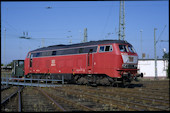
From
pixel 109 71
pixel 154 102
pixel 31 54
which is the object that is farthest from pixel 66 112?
pixel 31 54

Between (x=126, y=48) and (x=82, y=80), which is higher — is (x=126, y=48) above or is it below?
above

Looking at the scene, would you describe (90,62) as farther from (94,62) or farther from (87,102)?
(87,102)

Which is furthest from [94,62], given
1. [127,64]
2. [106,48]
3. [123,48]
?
[127,64]

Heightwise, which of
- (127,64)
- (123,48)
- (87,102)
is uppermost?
(123,48)

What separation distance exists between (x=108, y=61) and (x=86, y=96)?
5664 millimetres

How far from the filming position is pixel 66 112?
884 cm

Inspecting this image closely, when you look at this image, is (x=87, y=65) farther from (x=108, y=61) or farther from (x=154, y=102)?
(x=154, y=102)

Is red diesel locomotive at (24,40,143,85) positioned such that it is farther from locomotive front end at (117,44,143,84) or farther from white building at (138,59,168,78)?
white building at (138,59,168,78)

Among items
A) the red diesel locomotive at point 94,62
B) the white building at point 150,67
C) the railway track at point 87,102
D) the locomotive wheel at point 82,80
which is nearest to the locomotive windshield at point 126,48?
the red diesel locomotive at point 94,62

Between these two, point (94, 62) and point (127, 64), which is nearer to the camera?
point (127, 64)

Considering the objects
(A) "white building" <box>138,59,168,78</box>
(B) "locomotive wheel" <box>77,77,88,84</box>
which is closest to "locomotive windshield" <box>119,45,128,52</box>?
(B) "locomotive wheel" <box>77,77,88,84</box>

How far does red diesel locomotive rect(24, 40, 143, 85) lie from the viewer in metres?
18.4

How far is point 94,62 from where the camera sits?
19.9 metres

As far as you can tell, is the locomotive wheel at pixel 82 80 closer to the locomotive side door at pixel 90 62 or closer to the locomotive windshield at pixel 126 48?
the locomotive side door at pixel 90 62
